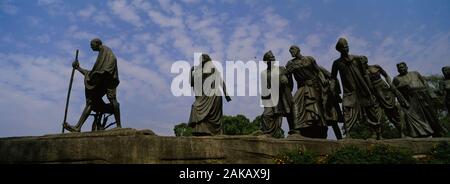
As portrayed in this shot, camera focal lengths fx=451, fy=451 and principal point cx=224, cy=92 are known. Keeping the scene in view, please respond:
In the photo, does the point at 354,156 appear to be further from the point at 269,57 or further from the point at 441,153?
the point at 269,57

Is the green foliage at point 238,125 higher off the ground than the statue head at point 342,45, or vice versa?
the statue head at point 342,45

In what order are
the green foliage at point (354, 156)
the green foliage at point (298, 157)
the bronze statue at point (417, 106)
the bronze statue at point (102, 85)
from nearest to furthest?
the green foliage at point (354, 156), the green foliage at point (298, 157), the bronze statue at point (102, 85), the bronze statue at point (417, 106)

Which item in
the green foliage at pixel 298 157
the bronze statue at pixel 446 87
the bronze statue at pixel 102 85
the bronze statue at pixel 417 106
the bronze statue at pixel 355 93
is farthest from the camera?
the bronze statue at pixel 446 87

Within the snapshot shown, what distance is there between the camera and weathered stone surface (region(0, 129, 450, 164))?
29.8ft

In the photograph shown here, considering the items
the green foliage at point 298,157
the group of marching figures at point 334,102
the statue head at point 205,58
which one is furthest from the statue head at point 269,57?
the green foliage at point 298,157

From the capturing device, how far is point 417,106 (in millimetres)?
11766

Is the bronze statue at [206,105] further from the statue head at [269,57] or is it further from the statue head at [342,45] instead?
the statue head at [342,45]

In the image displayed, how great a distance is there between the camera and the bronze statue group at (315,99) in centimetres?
1073

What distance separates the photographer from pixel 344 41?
11078 mm

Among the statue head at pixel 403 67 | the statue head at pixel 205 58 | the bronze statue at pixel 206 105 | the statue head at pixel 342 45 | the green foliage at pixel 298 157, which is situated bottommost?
the green foliage at pixel 298 157
